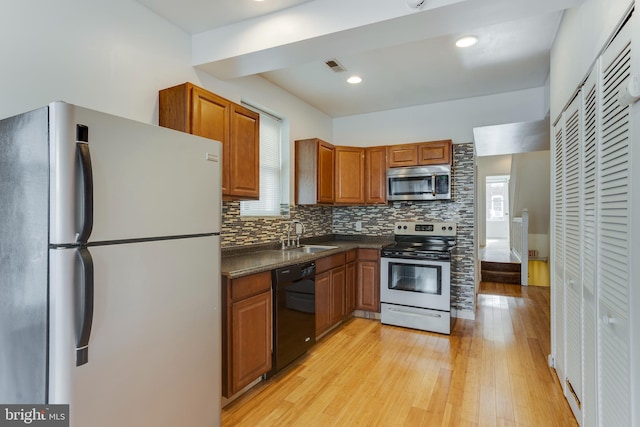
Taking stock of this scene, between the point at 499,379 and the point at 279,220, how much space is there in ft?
8.41

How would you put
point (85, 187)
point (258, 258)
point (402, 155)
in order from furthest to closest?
point (402, 155) < point (258, 258) < point (85, 187)

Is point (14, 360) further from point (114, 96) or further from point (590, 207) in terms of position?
point (590, 207)

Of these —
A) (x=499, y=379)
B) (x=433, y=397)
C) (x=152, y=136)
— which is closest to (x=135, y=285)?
(x=152, y=136)

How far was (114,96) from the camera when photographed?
2.05 metres

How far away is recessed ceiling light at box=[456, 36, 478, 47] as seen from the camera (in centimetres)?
265

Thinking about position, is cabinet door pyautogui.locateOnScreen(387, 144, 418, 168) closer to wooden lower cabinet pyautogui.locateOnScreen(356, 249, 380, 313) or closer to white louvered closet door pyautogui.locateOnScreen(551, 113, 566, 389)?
wooden lower cabinet pyautogui.locateOnScreen(356, 249, 380, 313)

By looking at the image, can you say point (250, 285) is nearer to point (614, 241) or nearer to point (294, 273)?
point (294, 273)

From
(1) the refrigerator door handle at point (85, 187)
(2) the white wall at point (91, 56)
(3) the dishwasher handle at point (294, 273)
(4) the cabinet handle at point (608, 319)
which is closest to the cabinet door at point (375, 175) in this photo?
(3) the dishwasher handle at point (294, 273)

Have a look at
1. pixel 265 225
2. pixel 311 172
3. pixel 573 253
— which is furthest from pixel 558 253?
pixel 265 225

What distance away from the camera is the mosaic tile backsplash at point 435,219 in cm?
363

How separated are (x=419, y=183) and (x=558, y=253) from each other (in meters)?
1.83

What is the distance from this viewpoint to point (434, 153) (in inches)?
157

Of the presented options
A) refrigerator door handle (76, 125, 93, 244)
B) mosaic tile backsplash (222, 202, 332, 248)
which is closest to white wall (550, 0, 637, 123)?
refrigerator door handle (76, 125, 93, 244)

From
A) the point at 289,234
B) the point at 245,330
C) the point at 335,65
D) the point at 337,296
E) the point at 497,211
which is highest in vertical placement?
the point at 335,65
